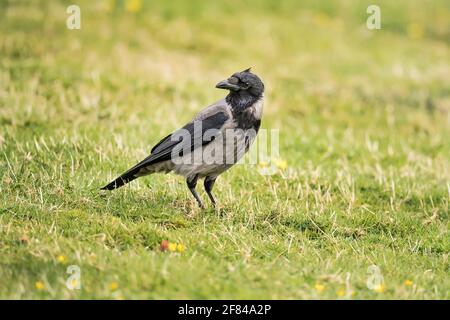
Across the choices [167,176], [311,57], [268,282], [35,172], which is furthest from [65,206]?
[311,57]

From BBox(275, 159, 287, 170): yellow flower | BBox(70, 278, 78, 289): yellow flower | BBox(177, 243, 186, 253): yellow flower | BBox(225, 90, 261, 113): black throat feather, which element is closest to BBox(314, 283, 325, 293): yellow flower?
BBox(177, 243, 186, 253): yellow flower

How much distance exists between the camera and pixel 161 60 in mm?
13297

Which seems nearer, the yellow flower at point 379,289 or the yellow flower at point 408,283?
the yellow flower at point 379,289

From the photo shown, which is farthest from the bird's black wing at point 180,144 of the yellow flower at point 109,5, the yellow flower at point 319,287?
the yellow flower at point 109,5

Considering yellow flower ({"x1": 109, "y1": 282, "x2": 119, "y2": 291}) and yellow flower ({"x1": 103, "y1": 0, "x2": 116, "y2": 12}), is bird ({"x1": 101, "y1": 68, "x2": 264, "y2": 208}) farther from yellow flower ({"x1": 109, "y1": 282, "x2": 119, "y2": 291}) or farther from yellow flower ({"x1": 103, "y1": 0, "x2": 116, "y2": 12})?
yellow flower ({"x1": 103, "y1": 0, "x2": 116, "y2": 12})

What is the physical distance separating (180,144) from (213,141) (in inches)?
12.6

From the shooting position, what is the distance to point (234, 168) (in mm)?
8133

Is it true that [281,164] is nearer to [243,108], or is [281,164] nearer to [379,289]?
[243,108]

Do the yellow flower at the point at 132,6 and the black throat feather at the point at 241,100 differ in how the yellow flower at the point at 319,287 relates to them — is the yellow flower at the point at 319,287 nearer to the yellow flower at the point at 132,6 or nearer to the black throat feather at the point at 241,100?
the black throat feather at the point at 241,100

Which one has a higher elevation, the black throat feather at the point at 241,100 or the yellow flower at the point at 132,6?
the yellow flower at the point at 132,6

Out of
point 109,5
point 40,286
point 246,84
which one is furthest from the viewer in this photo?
point 109,5

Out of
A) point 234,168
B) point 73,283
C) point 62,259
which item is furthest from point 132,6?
point 73,283

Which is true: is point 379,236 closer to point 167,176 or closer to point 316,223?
point 316,223

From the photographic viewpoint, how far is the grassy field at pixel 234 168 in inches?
211
